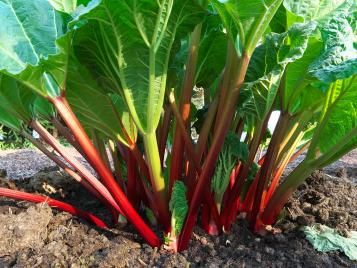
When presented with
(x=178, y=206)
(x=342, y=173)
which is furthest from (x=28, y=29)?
(x=342, y=173)

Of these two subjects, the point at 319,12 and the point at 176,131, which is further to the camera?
the point at 176,131

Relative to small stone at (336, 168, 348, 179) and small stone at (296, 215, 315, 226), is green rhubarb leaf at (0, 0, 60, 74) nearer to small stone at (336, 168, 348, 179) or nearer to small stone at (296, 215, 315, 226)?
small stone at (296, 215, 315, 226)

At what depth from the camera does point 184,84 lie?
165 centimetres

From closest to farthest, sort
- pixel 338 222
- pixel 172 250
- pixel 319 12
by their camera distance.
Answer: pixel 319 12 → pixel 172 250 → pixel 338 222

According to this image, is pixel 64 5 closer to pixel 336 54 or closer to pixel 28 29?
pixel 28 29

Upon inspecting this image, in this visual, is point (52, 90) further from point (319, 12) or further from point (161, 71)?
point (319, 12)

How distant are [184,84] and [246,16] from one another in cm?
46

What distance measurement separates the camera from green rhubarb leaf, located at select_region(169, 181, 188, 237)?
158 centimetres

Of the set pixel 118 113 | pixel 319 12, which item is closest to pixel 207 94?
pixel 118 113

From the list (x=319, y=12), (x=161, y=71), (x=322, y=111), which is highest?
(x=319, y=12)

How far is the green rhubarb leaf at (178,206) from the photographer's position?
62.3 inches

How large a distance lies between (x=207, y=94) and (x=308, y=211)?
0.73m

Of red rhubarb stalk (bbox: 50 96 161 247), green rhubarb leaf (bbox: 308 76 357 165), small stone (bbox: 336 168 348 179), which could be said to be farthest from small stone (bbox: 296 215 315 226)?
small stone (bbox: 336 168 348 179)

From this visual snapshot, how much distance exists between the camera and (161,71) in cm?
143
